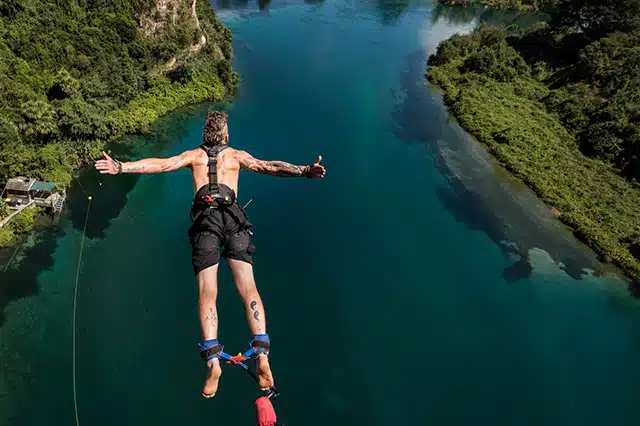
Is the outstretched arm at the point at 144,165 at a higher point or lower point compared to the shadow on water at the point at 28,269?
higher

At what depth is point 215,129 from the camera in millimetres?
4629

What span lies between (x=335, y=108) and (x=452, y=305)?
1926 cm

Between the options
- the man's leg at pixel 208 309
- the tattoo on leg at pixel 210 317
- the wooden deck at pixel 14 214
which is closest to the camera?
the man's leg at pixel 208 309

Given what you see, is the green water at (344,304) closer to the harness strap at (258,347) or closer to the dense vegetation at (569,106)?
the dense vegetation at (569,106)

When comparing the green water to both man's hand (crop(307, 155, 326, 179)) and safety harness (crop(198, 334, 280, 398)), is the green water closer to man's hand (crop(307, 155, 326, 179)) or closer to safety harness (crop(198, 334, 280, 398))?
safety harness (crop(198, 334, 280, 398))

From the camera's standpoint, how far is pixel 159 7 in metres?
31.2

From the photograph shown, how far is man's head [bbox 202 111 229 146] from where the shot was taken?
462 centimetres

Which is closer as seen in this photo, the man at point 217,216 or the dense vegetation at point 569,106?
the man at point 217,216

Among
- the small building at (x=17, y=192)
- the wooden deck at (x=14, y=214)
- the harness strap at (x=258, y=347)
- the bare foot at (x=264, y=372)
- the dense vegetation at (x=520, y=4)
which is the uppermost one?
the harness strap at (x=258, y=347)

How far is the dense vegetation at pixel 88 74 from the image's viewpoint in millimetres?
21203

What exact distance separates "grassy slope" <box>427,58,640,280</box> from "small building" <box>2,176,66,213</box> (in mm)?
26163

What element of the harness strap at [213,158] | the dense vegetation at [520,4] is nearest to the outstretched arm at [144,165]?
the harness strap at [213,158]

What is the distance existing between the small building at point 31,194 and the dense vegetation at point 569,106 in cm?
2616

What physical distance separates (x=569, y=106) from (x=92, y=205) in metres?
34.4
